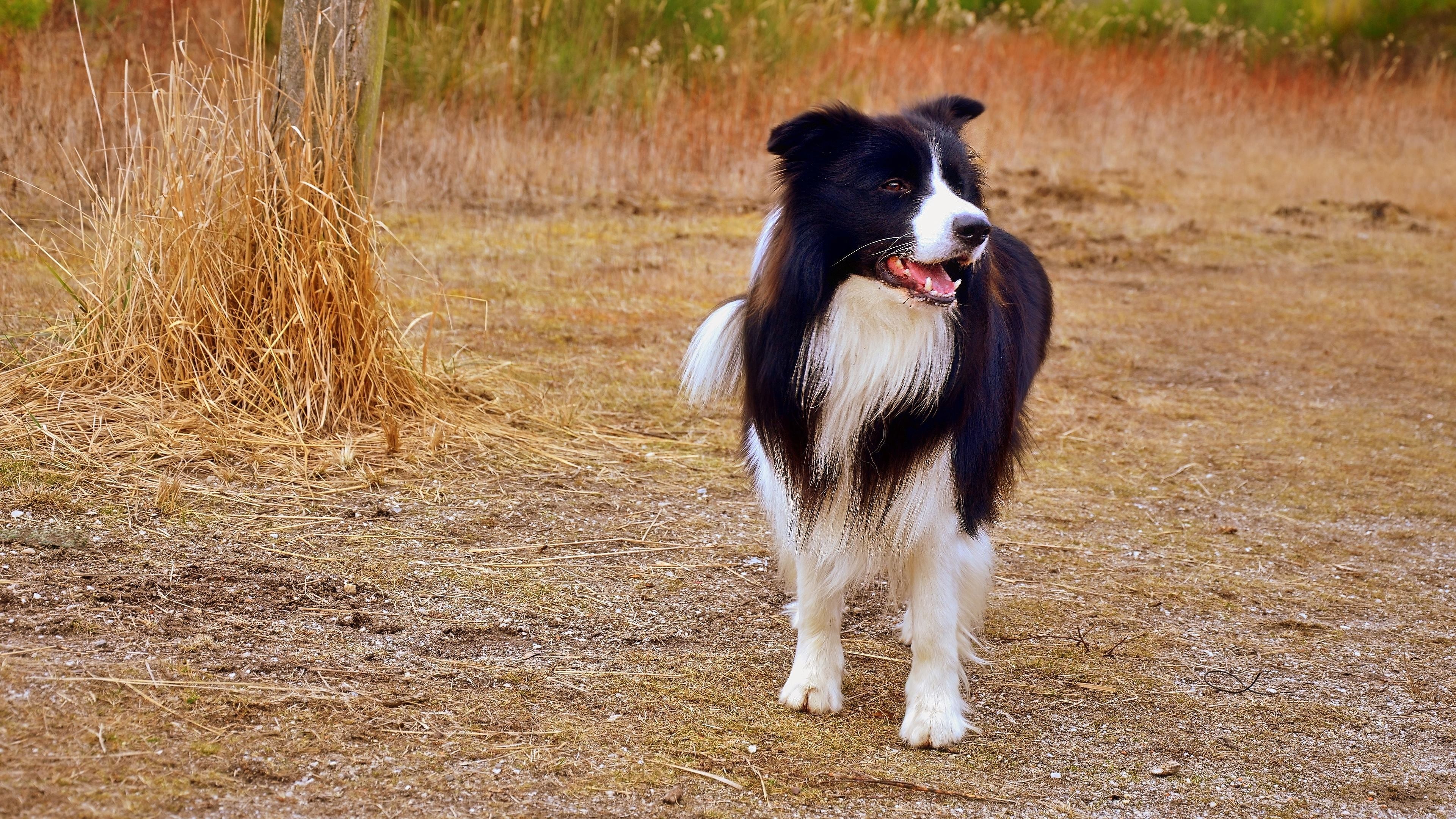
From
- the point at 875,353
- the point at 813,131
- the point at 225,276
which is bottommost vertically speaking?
the point at 225,276

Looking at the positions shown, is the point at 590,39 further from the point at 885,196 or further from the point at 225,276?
the point at 885,196

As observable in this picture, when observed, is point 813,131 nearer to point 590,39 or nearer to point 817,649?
point 817,649

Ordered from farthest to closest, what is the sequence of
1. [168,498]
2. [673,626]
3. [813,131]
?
[168,498] < [673,626] < [813,131]

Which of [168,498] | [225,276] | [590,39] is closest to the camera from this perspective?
[168,498]

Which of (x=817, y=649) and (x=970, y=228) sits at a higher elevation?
(x=970, y=228)

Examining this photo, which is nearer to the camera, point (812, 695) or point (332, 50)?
point (812, 695)

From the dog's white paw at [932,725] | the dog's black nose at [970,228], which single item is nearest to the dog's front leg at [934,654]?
the dog's white paw at [932,725]

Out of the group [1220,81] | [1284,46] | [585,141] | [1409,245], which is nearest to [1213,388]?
[1409,245]

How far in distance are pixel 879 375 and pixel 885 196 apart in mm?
395

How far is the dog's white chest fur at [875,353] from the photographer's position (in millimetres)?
2779

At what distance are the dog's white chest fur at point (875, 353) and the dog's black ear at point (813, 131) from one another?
1.08ft

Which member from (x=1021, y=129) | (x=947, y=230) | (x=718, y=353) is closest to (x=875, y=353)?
(x=947, y=230)

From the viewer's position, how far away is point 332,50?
432 cm

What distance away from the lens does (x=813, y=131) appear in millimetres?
2846
